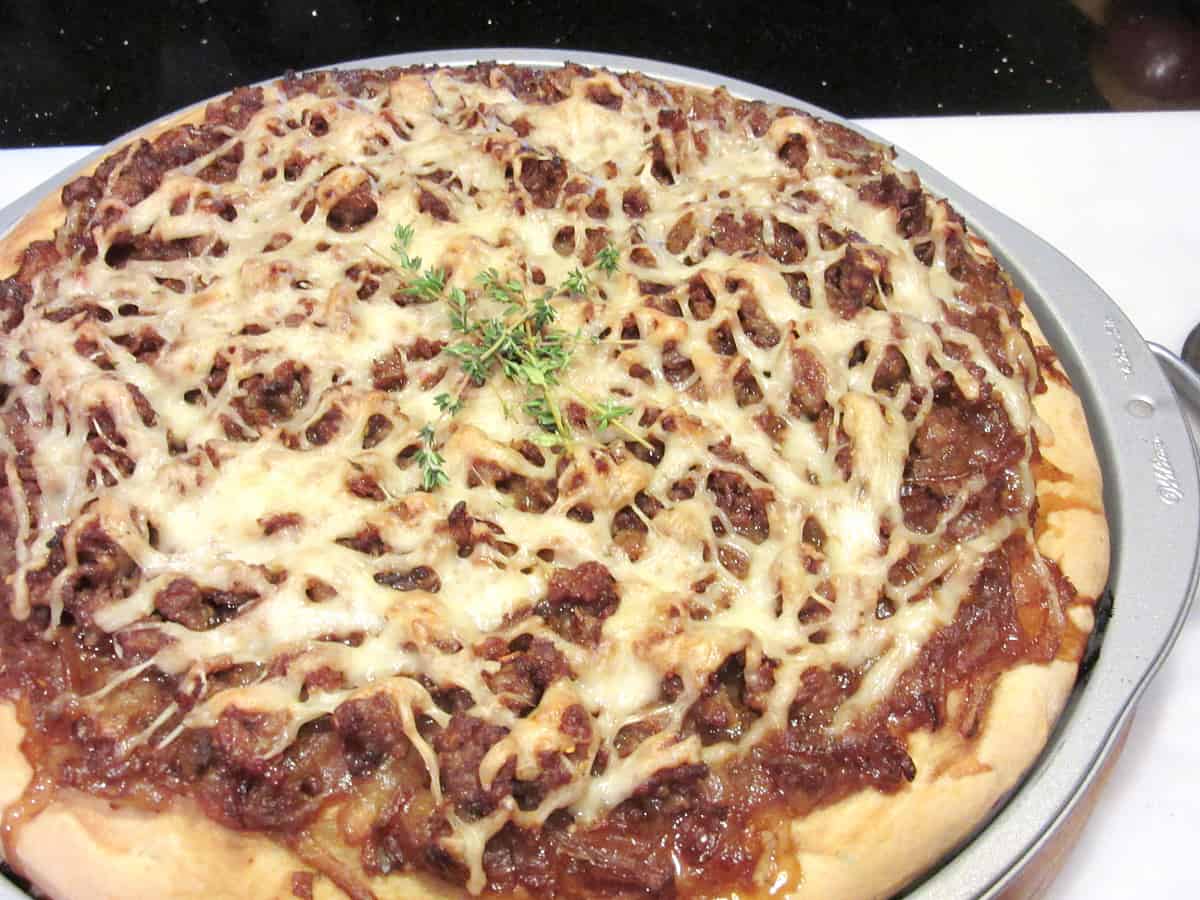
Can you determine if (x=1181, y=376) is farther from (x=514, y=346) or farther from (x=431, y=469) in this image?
(x=431, y=469)

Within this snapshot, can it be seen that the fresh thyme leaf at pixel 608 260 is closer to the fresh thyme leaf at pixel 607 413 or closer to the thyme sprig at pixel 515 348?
the thyme sprig at pixel 515 348

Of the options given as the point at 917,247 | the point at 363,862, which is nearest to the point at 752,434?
the point at 917,247

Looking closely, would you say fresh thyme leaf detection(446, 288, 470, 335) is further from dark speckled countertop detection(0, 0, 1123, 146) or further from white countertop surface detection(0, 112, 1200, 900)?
dark speckled countertop detection(0, 0, 1123, 146)

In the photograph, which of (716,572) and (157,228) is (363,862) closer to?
(716,572)

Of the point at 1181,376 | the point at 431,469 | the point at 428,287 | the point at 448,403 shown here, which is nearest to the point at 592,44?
the point at 428,287

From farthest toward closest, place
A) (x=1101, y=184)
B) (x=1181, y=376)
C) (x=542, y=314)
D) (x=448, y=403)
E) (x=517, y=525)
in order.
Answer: (x=1101, y=184) < (x=1181, y=376) < (x=542, y=314) < (x=448, y=403) < (x=517, y=525)

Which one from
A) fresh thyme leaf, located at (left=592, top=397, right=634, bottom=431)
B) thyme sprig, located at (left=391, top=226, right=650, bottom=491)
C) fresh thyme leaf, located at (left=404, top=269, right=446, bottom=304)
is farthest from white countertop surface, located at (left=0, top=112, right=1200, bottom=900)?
fresh thyme leaf, located at (left=404, top=269, right=446, bottom=304)
